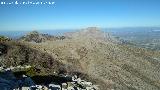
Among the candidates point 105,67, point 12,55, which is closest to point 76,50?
point 105,67

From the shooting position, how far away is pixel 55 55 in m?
74.1

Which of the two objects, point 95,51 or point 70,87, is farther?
point 95,51

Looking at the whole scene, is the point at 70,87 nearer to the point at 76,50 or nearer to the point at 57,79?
the point at 57,79

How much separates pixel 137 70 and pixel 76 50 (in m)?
20.9

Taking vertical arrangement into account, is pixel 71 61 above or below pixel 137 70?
above

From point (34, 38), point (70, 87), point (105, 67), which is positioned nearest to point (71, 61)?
point (105, 67)

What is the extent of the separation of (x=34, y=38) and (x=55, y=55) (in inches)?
2031

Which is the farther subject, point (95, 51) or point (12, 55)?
point (95, 51)

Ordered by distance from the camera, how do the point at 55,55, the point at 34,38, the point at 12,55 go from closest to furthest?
the point at 12,55 < the point at 55,55 < the point at 34,38

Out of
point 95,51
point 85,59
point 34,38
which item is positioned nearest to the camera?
point 85,59

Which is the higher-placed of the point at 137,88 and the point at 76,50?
the point at 76,50

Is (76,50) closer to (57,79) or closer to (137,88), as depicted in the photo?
(137,88)

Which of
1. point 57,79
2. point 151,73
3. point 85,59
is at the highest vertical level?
point 57,79

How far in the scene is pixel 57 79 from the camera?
37031 millimetres
